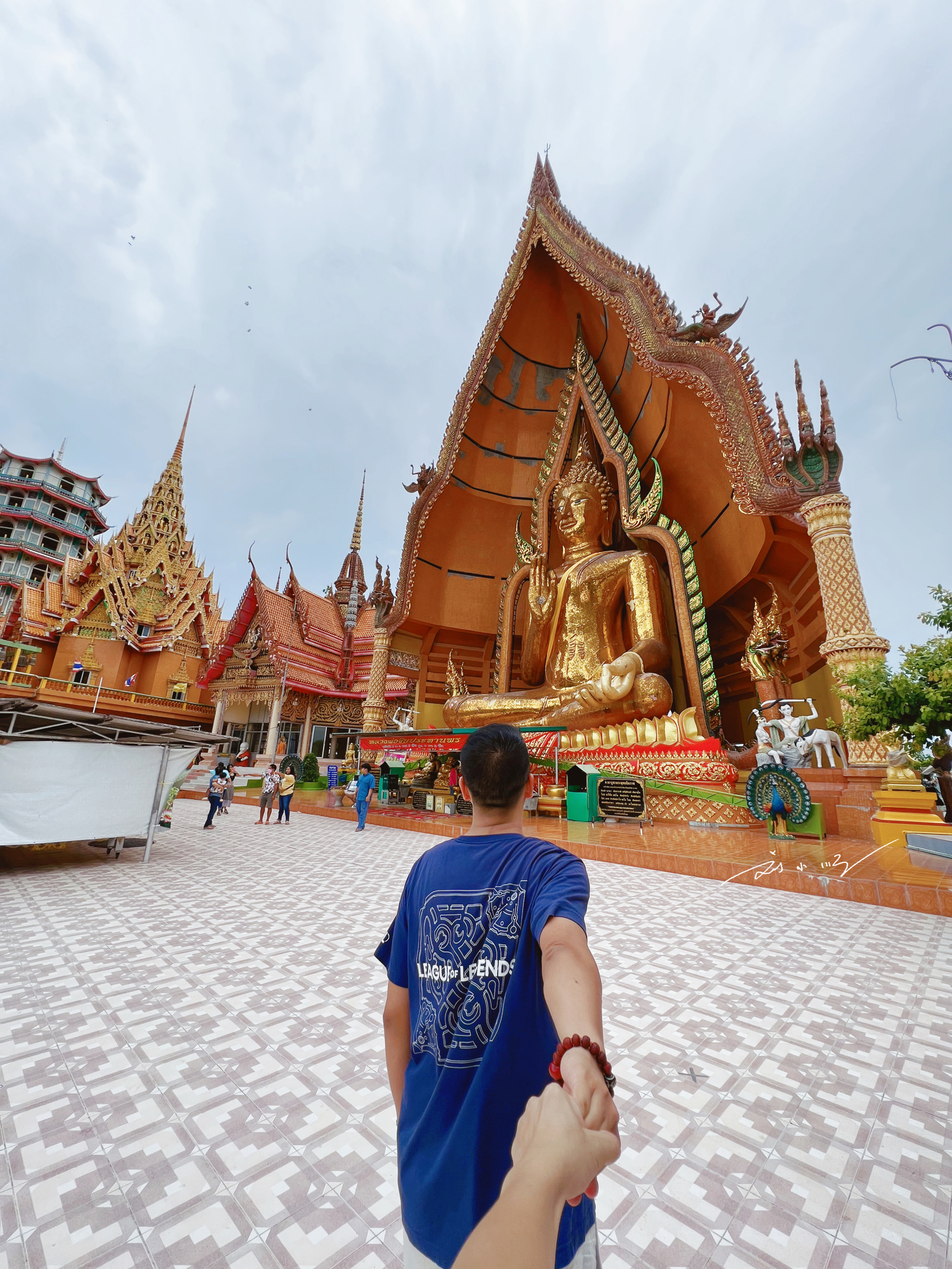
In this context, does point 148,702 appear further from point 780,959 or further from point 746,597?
point 780,959

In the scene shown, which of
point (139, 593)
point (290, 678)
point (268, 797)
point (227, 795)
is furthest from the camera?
point (139, 593)

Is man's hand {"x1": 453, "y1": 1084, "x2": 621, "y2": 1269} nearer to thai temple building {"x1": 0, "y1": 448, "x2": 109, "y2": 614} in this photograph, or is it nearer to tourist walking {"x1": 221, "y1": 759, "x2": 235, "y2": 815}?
tourist walking {"x1": 221, "y1": 759, "x2": 235, "y2": 815}

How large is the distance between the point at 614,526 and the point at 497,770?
35.8 feet

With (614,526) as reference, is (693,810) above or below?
below

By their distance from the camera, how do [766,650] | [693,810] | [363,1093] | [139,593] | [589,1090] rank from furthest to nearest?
[139,593] → [766,650] → [693,810] → [363,1093] → [589,1090]

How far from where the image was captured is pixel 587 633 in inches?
400

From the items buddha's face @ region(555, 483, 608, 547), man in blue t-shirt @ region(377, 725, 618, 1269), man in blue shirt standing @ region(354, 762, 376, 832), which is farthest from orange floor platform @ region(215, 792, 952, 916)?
buddha's face @ region(555, 483, 608, 547)

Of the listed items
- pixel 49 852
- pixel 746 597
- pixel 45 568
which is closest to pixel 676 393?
pixel 746 597

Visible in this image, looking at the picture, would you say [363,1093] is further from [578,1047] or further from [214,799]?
[214,799]

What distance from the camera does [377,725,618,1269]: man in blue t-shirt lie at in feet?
2.32

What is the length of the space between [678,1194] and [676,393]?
9457mm

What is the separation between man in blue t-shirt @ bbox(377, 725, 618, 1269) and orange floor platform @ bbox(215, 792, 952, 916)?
4146 millimetres

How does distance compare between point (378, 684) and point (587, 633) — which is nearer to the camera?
point (587, 633)

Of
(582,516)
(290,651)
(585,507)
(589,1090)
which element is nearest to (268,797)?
(582,516)
